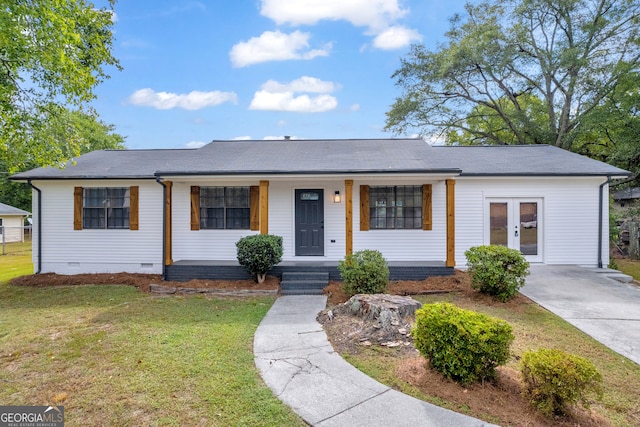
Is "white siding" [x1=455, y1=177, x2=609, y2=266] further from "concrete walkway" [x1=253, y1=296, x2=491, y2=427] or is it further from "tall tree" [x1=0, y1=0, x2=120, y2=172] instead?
"tall tree" [x1=0, y1=0, x2=120, y2=172]

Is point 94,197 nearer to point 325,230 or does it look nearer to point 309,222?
point 309,222

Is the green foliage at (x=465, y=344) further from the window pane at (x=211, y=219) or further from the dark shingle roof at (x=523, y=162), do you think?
the window pane at (x=211, y=219)

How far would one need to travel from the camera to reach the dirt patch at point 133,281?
7.29m

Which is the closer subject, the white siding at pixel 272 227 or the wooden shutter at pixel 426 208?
the wooden shutter at pixel 426 208

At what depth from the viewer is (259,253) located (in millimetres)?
7074

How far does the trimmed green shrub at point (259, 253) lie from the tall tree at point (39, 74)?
467 centimetres

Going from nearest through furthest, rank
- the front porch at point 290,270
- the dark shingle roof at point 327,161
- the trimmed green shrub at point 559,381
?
the trimmed green shrub at point 559,381 < the front porch at point 290,270 < the dark shingle roof at point 327,161

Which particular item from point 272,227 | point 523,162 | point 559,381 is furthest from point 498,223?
point 559,381

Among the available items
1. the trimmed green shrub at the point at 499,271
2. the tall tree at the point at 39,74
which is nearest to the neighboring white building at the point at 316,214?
the tall tree at the point at 39,74

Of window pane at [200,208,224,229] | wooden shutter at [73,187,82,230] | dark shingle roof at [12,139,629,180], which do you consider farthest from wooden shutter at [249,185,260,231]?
wooden shutter at [73,187,82,230]

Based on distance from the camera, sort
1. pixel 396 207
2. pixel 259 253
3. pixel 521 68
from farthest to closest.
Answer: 1. pixel 521 68
2. pixel 396 207
3. pixel 259 253

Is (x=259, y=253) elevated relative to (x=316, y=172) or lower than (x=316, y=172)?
lower

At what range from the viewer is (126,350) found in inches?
160

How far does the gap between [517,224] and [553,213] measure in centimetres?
97
